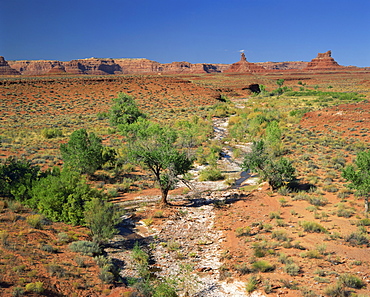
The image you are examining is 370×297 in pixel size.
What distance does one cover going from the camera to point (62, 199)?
14.1 meters

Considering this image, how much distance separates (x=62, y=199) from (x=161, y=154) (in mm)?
5341

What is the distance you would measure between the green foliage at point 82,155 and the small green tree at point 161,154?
5704mm

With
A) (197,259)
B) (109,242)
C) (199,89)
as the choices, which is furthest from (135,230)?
(199,89)

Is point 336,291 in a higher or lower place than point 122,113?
lower

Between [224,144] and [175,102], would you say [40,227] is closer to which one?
[224,144]

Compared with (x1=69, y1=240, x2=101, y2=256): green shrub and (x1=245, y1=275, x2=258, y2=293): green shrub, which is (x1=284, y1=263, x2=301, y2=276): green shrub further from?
(x1=69, y1=240, x2=101, y2=256): green shrub

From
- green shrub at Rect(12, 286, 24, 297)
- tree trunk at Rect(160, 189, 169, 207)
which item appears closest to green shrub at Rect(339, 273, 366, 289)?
green shrub at Rect(12, 286, 24, 297)

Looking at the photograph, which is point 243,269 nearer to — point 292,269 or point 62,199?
point 292,269

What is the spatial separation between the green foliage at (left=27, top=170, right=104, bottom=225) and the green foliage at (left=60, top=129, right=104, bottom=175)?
6.51 metres

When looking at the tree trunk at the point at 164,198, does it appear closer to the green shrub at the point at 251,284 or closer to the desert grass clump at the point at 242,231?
the desert grass clump at the point at 242,231

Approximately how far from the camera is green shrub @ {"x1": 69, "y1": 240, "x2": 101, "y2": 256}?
11398mm

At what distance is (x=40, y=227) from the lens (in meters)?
12.7

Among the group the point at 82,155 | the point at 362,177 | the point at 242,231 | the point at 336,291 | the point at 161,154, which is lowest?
the point at 336,291

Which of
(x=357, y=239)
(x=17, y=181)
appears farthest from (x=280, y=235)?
(x=17, y=181)
